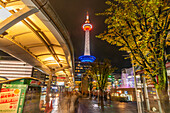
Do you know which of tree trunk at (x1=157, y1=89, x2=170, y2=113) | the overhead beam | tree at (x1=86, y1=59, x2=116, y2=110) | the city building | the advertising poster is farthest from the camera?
the city building

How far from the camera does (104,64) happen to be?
18.3 metres

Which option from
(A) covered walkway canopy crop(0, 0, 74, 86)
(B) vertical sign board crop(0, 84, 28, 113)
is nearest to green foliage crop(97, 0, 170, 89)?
(A) covered walkway canopy crop(0, 0, 74, 86)

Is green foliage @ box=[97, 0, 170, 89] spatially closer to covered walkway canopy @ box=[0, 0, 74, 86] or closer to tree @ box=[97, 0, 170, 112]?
tree @ box=[97, 0, 170, 112]

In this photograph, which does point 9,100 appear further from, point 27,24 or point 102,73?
point 102,73

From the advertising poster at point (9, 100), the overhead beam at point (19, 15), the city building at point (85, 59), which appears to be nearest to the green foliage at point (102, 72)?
the city building at point (85, 59)

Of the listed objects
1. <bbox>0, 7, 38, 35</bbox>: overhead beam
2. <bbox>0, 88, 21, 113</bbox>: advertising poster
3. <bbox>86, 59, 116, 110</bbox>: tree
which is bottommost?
<bbox>0, 88, 21, 113</bbox>: advertising poster

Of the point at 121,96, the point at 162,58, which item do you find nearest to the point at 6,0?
the point at 162,58

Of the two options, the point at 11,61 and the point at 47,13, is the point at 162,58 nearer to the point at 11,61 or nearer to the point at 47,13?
the point at 47,13

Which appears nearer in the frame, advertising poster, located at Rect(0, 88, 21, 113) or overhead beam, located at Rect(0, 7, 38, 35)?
overhead beam, located at Rect(0, 7, 38, 35)

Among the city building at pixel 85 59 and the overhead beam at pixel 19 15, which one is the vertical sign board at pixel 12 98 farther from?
the city building at pixel 85 59

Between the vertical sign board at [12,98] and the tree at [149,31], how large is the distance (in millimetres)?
6808

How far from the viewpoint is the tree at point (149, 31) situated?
5.21m

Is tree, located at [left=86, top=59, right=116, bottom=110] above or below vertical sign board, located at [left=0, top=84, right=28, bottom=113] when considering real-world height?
above

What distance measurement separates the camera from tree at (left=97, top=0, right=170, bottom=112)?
521 centimetres
